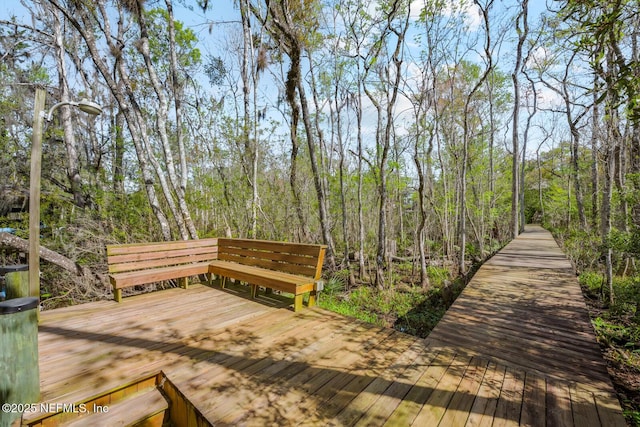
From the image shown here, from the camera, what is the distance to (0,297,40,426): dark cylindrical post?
172 cm

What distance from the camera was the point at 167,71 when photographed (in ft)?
29.7

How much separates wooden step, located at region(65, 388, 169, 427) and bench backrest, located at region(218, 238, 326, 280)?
2.21 metres

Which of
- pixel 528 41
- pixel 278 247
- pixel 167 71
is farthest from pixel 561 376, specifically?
pixel 528 41

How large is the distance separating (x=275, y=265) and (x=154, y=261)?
6.79ft

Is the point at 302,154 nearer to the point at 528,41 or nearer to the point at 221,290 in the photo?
the point at 221,290

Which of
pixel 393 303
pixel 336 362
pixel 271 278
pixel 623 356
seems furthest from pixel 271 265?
pixel 623 356

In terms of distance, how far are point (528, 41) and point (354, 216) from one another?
10542 mm

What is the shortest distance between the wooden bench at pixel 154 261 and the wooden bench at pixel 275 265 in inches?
11.3

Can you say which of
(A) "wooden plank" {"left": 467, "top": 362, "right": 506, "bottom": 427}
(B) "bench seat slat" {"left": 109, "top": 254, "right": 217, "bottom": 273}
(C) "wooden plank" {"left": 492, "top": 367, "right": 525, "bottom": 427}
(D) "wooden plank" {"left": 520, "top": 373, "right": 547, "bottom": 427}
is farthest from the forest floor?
(B) "bench seat slat" {"left": 109, "top": 254, "right": 217, "bottom": 273}

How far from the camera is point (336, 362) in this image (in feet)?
8.06

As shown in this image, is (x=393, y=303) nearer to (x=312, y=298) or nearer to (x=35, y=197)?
(x=312, y=298)

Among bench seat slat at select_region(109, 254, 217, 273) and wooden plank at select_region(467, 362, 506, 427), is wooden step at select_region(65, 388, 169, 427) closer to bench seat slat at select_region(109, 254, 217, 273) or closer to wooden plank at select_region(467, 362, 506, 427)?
wooden plank at select_region(467, 362, 506, 427)

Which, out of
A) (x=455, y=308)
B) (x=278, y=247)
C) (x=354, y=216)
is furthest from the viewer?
(x=354, y=216)

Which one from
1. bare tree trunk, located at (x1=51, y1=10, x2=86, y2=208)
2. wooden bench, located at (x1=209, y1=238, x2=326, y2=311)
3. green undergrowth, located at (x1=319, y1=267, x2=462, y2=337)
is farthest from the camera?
bare tree trunk, located at (x1=51, y1=10, x2=86, y2=208)
